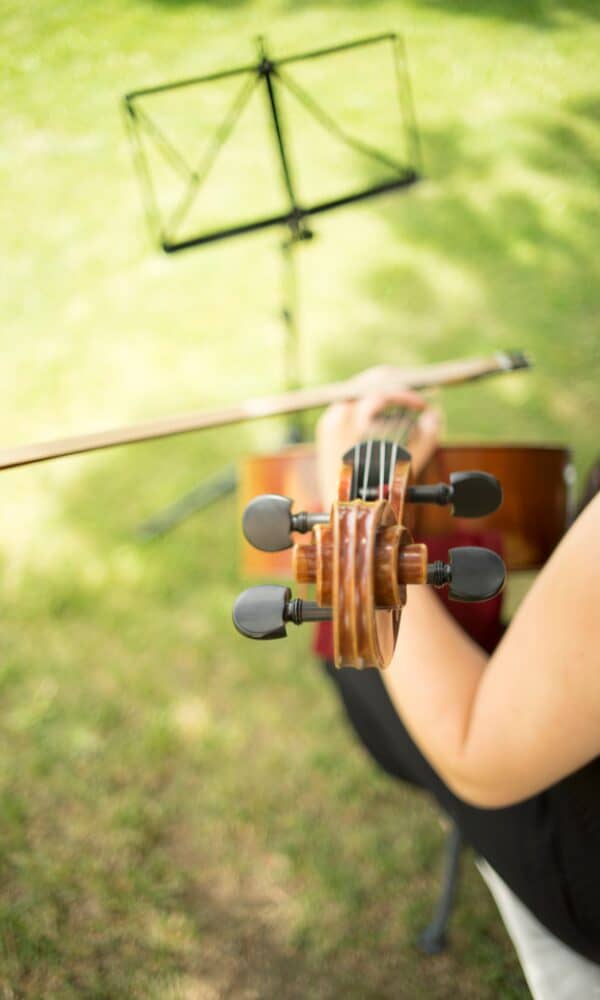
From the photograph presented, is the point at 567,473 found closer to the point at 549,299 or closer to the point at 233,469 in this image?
the point at 549,299

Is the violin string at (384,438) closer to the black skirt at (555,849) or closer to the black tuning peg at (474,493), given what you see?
the black tuning peg at (474,493)

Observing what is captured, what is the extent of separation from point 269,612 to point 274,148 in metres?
0.67

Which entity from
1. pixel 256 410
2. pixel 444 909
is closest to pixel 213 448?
pixel 256 410

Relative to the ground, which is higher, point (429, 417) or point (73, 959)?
point (429, 417)

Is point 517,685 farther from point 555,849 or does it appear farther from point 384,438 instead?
point 384,438

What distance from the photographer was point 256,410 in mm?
1046

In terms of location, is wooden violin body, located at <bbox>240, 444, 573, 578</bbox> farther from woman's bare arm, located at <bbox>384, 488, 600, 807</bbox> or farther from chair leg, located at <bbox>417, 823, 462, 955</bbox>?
chair leg, located at <bbox>417, 823, 462, 955</bbox>

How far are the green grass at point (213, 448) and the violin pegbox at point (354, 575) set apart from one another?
0.50 meters

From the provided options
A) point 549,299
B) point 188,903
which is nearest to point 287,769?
point 188,903

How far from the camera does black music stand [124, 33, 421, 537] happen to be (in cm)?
72

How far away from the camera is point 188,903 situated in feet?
3.53

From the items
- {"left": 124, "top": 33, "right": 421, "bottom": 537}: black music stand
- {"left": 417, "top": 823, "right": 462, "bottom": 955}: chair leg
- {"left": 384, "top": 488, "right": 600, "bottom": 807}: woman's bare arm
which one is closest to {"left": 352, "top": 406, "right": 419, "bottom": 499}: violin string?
{"left": 384, "top": 488, "right": 600, "bottom": 807}: woman's bare arm

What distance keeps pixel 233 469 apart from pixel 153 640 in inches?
18.2

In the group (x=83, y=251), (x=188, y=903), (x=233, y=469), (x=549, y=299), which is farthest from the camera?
(x=233, y=469)
